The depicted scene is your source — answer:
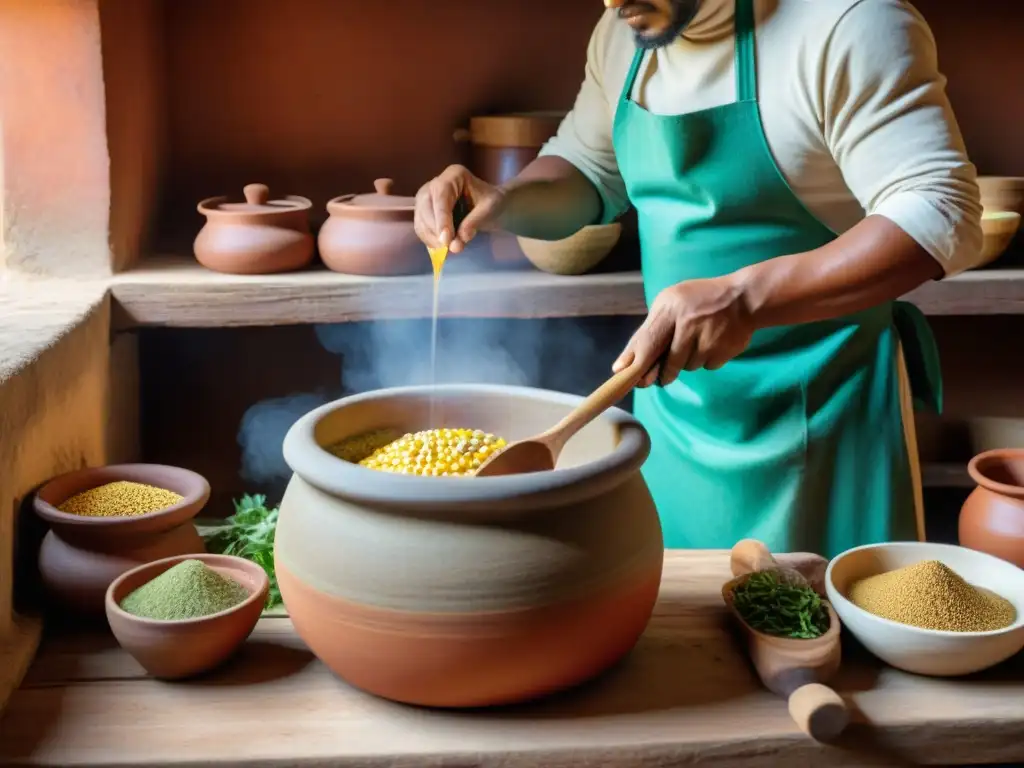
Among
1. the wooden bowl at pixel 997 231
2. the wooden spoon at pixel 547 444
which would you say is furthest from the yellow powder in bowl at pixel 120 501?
the wooden bowl at pixel 997 231

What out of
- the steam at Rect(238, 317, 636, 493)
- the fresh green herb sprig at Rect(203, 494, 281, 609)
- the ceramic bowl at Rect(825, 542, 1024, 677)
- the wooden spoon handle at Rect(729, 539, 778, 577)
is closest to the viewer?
the ceramic bowl at Rect(825, 542, 1024, 677)

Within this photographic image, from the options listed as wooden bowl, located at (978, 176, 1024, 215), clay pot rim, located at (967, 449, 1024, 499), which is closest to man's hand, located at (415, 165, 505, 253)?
clay pot rim, located at (967, 449, 1024, 499)

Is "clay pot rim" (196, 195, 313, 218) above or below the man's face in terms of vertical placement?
below

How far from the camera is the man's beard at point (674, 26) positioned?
1.63 m

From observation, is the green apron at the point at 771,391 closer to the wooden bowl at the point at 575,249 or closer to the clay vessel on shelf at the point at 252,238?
the wooden bowl at the point at 575,249

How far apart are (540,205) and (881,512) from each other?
0.80 meters

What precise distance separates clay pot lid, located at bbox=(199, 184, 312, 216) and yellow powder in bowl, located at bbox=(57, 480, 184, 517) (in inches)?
43.8

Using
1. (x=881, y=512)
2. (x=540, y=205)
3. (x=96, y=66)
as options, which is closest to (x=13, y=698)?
(x=540, y=205)

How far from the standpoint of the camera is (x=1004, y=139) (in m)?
3.06

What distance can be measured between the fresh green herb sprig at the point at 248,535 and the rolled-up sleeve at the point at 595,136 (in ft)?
2.97

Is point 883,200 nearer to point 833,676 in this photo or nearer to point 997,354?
point 833,676

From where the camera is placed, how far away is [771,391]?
72.2 inches

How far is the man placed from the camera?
1426mm

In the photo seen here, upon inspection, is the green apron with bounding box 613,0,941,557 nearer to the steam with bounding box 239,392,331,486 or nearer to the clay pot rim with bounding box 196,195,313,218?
the clay pot rim with bounding box 196,195,313,218
